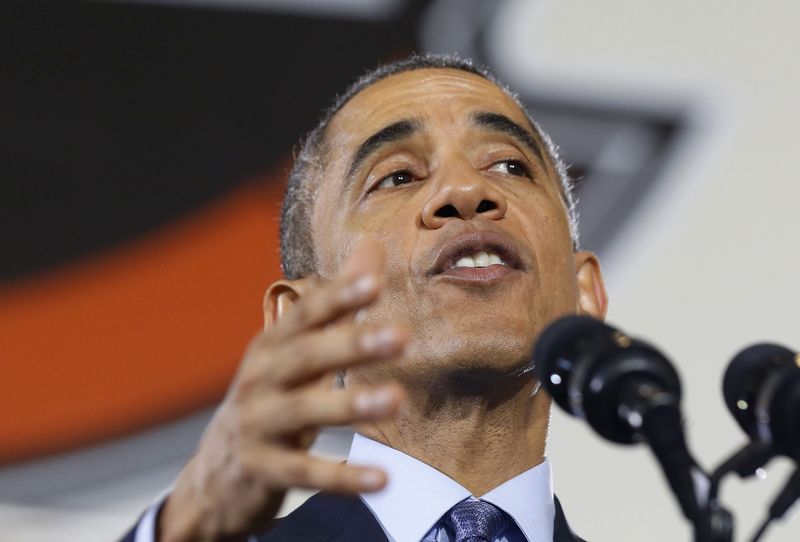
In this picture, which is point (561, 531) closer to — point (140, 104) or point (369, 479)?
point (369, 479)

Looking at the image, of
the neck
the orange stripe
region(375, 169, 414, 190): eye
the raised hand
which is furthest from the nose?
the orange stripe

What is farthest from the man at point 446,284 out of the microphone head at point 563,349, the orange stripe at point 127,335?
the orange stripe at point 127,335

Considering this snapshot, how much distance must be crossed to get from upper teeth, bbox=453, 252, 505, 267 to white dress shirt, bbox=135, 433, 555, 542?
12.8 inches

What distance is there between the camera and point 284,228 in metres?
2.28

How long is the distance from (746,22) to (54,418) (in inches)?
79.2

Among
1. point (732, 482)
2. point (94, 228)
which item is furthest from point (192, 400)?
point (732, 482)

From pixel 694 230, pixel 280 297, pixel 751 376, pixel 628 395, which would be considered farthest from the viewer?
pixel 694 230

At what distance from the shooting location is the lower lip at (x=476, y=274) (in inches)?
68.1

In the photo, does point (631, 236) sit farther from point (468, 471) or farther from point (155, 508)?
point (155, 508)

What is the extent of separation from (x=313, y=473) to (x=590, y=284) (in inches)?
50.1

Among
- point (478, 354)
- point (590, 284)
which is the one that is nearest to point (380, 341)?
point (478, 354)

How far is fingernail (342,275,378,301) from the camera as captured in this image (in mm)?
958

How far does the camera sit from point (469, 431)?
1.82 m

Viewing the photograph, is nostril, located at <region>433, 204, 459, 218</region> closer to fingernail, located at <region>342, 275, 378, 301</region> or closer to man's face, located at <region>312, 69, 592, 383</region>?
man's face, located at <region>312, 69, 592, 383</region>
